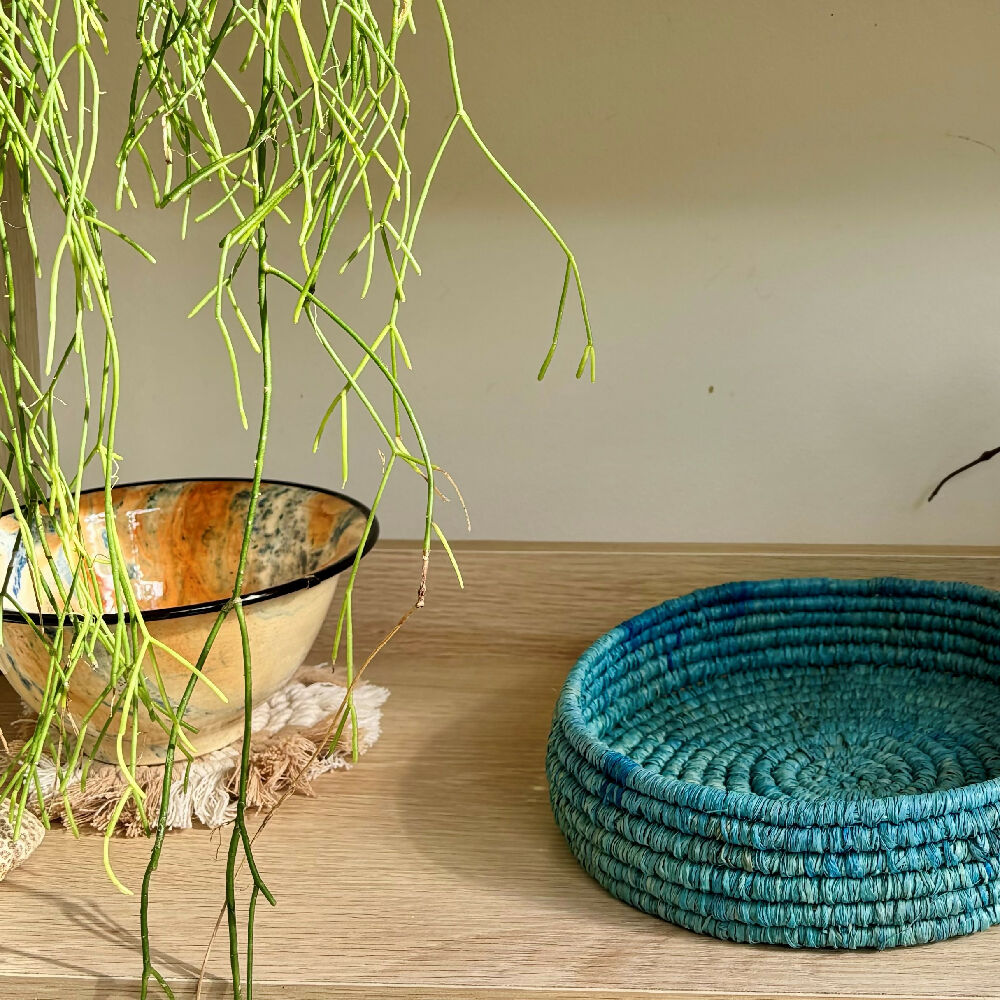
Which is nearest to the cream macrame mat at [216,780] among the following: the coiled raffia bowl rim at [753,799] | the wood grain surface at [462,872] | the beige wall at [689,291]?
the wood grain surface at [462,872]

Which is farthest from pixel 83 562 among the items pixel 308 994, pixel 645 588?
pixel 645 588

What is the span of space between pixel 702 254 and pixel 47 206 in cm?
58

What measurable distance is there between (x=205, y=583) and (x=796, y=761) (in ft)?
1.46

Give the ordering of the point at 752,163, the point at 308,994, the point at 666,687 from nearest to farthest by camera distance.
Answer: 1. the point at 308,994
2. the point at 666,687
3. the point at 752,163

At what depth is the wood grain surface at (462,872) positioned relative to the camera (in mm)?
539

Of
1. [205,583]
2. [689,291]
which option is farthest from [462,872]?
[689,291]

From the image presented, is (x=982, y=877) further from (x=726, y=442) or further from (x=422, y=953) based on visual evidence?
(x=726, y=442)

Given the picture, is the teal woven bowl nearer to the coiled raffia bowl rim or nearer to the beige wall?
the coiled raffia bowl rim

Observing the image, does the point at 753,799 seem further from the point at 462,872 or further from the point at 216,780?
the point at 216,780

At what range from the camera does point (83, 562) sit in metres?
0.39

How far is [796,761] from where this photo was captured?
2.36ft

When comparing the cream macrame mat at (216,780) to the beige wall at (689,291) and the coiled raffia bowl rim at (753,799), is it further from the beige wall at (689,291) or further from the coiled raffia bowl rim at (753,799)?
the beige wall at (689,291)

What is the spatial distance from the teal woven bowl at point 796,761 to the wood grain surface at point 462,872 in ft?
0.08

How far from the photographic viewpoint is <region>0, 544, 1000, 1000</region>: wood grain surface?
21.2 inches
